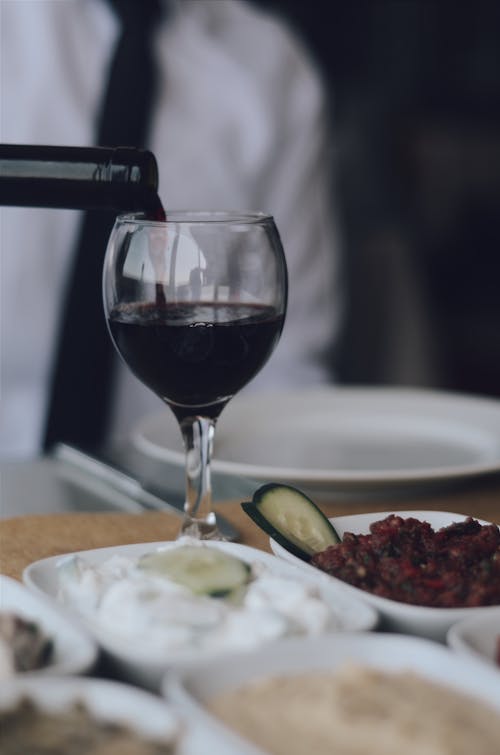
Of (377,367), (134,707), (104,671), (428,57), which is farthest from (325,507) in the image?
(428,57)

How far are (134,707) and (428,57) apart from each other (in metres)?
5.51

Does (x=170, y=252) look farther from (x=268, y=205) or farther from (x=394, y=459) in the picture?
(x=268, y=205)

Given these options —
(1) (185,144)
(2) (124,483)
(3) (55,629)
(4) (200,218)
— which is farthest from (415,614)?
(1) (185,144)

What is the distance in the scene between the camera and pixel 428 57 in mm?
5758

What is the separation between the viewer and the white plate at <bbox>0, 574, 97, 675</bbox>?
2.52 feet

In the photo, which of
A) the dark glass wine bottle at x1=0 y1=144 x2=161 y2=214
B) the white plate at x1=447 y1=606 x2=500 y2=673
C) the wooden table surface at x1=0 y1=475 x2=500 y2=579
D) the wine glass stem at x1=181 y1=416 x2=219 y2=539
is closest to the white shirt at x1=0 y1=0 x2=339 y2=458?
the wooden table surface at x1=0 y1=475 x2=500 y2=579

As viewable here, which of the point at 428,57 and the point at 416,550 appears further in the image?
the point at 428,57

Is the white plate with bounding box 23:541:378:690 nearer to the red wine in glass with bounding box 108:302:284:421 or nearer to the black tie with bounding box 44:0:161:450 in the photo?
the red wine in glass with bounding box 108:302:284:421

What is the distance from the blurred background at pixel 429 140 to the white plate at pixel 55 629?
179 inches

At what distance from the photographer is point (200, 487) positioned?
3.97 ft

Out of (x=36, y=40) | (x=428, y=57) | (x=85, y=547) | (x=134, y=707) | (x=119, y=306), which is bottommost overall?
(x=85, y=547)

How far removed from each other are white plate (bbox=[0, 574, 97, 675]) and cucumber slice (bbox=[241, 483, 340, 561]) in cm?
27

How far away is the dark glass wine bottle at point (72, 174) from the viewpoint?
1091 millimetres

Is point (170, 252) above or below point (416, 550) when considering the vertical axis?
above
